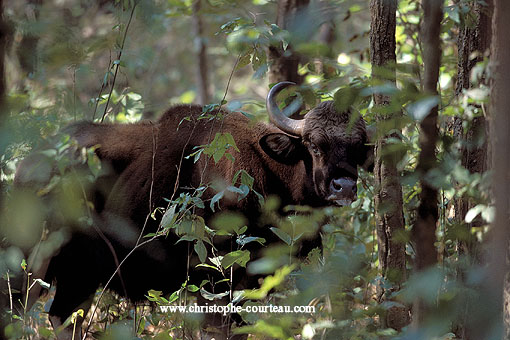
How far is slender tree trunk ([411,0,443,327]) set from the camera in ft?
6.59

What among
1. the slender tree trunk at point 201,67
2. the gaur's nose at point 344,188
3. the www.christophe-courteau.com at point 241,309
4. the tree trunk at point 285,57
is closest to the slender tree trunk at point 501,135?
the www.christophe-courteau.com at point 241,309

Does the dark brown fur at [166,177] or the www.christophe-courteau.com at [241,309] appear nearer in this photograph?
the www.christophe-courteau.com at [241,309]

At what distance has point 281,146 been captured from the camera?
611 cm

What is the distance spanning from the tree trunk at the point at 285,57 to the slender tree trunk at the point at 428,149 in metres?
4.94

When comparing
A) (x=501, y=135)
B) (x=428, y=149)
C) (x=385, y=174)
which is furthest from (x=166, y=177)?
(x=501, y=135)

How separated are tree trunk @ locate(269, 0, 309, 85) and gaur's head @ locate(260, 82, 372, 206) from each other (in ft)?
3.69

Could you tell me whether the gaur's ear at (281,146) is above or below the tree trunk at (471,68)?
below

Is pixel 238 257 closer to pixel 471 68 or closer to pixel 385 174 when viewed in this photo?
pixel 385 174

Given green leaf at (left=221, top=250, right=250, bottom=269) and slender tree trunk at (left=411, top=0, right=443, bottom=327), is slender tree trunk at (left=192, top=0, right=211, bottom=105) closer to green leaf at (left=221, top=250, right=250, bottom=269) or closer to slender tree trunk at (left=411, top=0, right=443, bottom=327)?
green leaf at (left=221, top=250, right=250, bottom=269)

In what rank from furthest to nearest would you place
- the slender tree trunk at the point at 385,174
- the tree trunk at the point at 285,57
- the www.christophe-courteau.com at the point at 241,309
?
the tree trunk at the point at 285,57 < the slender tree trunk at the point at 385,174 < the www.christophe-courteau.com at the point at 241,309

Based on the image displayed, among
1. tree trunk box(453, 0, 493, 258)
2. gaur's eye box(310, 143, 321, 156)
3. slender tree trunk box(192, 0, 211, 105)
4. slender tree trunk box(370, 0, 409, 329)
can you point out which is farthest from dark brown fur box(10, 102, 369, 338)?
slender tree trunk box(192, 0, 211, 105)

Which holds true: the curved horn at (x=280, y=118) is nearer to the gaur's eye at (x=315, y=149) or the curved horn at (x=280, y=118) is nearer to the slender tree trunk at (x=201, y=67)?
the gaur's eye at (x=315, y=149)

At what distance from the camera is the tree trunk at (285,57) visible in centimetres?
708

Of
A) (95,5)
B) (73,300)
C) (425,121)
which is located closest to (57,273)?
(73,300)
